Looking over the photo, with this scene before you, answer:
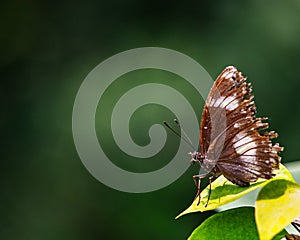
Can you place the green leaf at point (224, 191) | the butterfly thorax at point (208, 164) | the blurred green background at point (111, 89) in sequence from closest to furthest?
the green leaf at point (224, 191) < the butterfly thorax at point (208, 164) < the blurred green background at point (111, 89)

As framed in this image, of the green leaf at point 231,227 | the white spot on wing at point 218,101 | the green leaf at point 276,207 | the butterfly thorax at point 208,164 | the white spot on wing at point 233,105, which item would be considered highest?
the white spot on wing at point 218,101

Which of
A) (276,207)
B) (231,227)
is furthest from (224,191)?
(276,207)

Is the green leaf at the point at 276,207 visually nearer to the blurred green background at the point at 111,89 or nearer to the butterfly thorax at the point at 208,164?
the butterfly thorax at the point at 208,164

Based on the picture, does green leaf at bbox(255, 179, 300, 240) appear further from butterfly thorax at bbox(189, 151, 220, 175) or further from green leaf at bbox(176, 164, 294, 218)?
butterfly thorax at bbox(189, 151, 220, 175)

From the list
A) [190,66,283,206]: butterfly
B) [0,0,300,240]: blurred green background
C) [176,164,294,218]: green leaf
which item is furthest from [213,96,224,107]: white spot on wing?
[0,0,300,240]: blurred green background

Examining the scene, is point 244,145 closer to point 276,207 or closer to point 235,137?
point 235,137

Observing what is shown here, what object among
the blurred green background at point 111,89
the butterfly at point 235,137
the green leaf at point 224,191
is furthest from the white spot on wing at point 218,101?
the blurred green background at point 111,89
